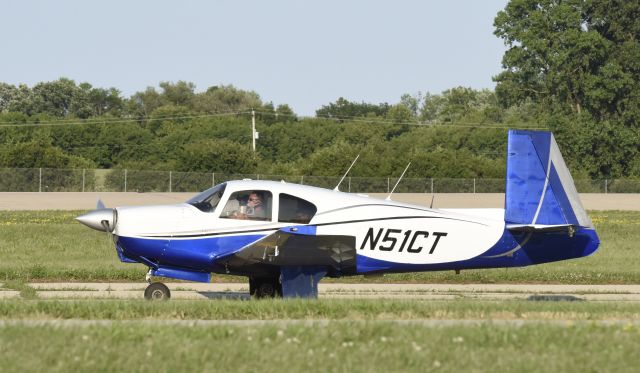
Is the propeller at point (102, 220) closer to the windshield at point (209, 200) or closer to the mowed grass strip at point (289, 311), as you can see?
the windshield at point (209, 200)

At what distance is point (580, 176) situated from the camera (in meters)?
71.2

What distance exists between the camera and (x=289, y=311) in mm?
11820

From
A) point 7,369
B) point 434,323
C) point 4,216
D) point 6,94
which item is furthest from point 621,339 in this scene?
point 6,94

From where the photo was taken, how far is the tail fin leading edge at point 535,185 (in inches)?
635

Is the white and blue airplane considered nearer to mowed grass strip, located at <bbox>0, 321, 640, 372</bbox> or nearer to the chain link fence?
mowed grass strip, located at <bbox>0, 321, 640, 372</bbox>

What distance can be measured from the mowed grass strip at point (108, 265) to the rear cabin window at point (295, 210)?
601cm

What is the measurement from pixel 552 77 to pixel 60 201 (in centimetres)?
3945

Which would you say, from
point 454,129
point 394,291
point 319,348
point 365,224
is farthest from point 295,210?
point 454,129

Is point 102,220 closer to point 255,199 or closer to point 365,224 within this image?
point 255,199

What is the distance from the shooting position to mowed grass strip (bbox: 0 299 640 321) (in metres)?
11.5

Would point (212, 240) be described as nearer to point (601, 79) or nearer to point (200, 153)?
point (200, 153)

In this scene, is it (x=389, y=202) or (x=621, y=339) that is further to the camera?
(x=389, y=202)

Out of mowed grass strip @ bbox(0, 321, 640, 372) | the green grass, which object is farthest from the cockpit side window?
mowed grass strip @ bbox(0, 321, 640, 372)

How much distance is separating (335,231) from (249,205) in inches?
52.4
